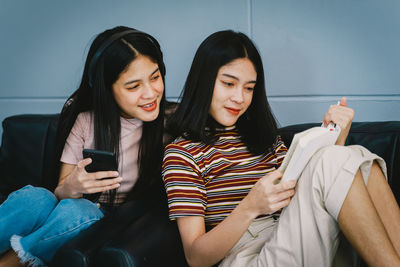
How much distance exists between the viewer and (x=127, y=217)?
1.17m

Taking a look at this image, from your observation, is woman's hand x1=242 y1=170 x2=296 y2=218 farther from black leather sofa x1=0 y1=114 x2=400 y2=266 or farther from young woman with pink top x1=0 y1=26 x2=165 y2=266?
young woman with pink top x1=0 y1=26 x2=165 y2=266

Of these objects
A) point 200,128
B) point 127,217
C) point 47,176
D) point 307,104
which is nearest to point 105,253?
point 127,217

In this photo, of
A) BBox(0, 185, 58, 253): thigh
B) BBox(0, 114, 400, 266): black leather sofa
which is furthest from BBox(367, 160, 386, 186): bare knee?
BBox(0, 185, 58, 253): thigh

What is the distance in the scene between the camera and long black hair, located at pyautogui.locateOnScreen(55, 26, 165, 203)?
4.14 feet

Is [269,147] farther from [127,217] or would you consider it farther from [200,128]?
[127,217]

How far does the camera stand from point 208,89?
1238mm

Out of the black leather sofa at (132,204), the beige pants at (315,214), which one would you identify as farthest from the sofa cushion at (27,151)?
the beige pants at (315,214)

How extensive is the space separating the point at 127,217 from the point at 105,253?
0.23m

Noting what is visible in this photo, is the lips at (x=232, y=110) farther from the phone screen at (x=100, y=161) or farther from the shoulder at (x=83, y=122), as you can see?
the shoulder at (x=83, y=122)

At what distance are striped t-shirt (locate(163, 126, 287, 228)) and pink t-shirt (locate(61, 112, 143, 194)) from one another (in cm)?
26

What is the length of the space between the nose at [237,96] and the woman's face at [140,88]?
30 cm

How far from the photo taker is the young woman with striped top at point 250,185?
895 millimetres

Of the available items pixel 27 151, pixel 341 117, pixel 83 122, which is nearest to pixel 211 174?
pixel 341 117

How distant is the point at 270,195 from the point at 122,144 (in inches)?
28.4
